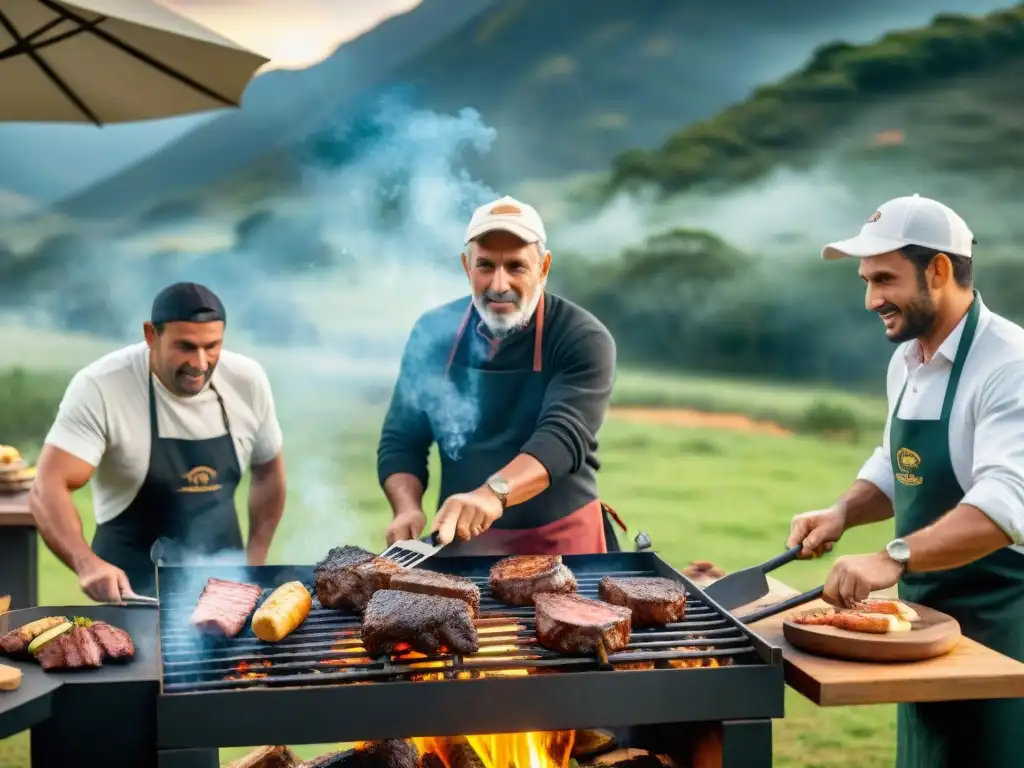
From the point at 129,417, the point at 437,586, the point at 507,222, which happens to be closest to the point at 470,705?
the point at 437,586

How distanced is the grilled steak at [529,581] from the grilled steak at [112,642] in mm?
1146

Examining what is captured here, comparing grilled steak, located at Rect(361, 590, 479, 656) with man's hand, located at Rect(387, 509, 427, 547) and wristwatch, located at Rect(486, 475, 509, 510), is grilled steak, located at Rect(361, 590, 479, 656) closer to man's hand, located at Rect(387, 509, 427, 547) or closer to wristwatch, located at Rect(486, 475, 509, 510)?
wristwatch, located at Rect(486, 475, 509, 510)

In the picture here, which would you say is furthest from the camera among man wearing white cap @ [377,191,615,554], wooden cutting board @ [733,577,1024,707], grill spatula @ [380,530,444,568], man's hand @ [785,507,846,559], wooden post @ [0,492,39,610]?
wooden post @ [0,492,39,610]

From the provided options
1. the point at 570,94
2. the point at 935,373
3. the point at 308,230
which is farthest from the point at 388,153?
the point at 935,373

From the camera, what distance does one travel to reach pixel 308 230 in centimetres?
1343

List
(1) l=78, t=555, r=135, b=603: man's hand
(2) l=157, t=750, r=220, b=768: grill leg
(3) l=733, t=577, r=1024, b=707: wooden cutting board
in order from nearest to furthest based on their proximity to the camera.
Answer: (2) l=157, t=750, r=220, b=768: grill leg
(3) l=733, t=577, r=1024, b=707: wooden cutting board
(1) l=78, t=555, r=135, b=603: man's hand

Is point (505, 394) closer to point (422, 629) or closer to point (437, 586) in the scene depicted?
point (437, 586)

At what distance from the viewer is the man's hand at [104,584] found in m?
3.75

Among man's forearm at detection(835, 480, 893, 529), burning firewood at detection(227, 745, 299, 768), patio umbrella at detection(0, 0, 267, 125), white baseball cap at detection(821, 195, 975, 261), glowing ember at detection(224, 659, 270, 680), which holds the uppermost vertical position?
patio umbrella at detection(0, 0, 267, 125)

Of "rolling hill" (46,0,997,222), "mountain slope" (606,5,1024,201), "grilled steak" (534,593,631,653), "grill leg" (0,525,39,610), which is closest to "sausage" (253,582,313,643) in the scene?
"grilled steak" (534,593,631,653)

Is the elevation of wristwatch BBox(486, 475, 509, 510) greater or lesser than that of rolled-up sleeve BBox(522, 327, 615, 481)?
lesser

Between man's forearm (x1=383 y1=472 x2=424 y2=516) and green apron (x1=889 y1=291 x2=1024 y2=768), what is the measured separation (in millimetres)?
1867

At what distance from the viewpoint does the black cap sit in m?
4.24

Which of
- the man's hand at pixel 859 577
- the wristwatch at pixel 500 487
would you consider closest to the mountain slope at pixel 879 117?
the wristwatch at pixel 500 487
